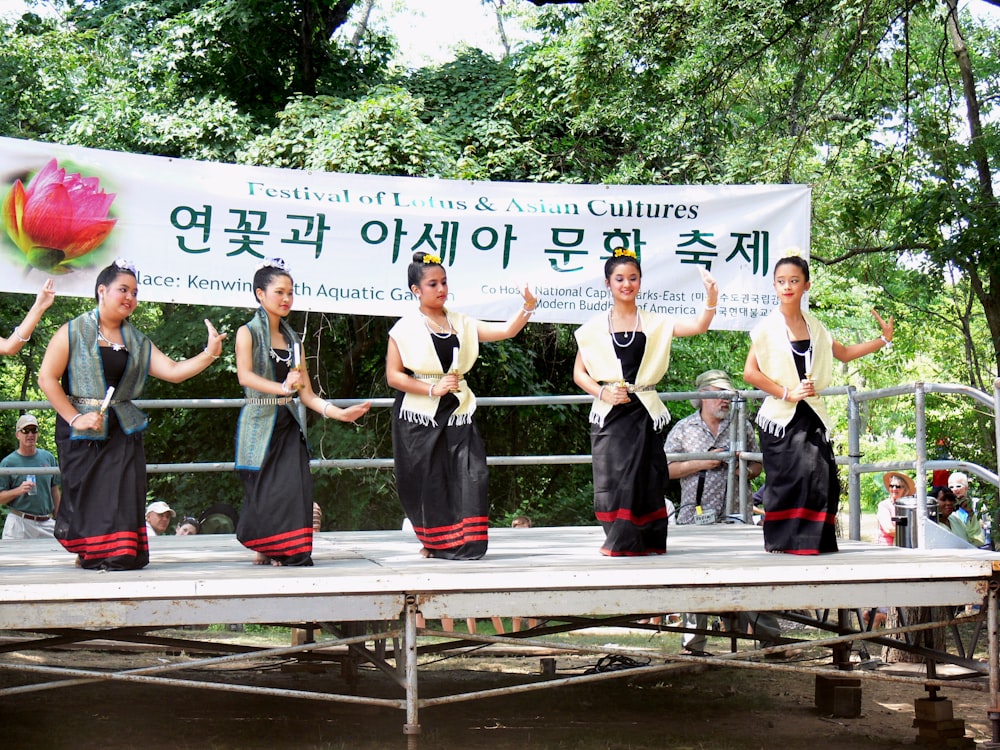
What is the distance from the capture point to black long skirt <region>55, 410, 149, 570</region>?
5.02 meters

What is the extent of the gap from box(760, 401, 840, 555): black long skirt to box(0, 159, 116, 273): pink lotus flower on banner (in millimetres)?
3955

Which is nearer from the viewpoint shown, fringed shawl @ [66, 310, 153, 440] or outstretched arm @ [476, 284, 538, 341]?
fringed shawl @ [66, 310, 153, 440]

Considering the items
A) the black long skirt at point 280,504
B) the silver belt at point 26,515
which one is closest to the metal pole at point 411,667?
the black long skirt at point 280,504

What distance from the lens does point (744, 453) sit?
747 cm

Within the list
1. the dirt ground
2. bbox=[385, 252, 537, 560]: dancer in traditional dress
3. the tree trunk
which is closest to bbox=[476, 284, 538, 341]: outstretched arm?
bbox=[385, 252, 537, 560]: dancer in traditional dress

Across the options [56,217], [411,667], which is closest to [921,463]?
[411,667]

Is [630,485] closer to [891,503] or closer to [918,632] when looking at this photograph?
[918,632]

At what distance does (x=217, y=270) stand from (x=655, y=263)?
104 inches

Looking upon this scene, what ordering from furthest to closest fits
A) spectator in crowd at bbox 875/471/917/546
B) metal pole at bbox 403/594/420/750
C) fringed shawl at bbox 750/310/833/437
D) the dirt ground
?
spectator in crowd at bbox 875/471/917/546
the dirt ground
fringed shawl at bbox 750/310/833/437
metal pole at bbox 403/594/420/750

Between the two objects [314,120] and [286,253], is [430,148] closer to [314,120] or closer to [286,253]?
[314,120]

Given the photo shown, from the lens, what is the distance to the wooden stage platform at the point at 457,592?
430cm

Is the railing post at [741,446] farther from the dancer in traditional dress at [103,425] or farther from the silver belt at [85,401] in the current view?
the silver belt at [85,401]

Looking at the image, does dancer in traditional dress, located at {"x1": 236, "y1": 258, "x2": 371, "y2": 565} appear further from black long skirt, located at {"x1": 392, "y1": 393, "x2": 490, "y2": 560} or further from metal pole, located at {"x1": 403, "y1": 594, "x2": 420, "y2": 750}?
metal pole, located at {"x1": 403, "y1": 594, "x2": 420, "y2": 750}

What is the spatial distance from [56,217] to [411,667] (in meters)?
3.72
